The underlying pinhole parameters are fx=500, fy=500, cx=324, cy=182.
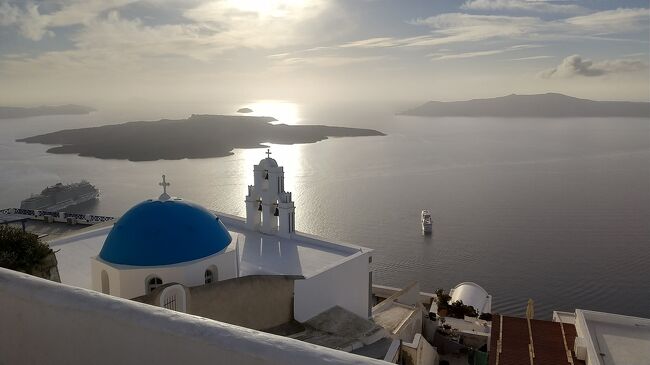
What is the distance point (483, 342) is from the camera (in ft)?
40.7

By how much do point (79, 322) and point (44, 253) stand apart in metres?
4.71

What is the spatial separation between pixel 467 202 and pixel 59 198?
1035 inches

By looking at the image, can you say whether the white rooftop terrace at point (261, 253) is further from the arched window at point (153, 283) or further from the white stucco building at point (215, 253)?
the arched window at point (153, 283)

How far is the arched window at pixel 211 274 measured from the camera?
27.2 feet

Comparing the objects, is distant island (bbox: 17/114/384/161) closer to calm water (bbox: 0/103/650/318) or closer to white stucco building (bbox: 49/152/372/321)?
calm water (bbox: 0/103/650/318)

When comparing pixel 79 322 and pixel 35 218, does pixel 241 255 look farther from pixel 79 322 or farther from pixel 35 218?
pixel 35 218

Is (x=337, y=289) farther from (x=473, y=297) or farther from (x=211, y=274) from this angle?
(x=473, y=297)

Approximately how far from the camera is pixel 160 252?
7.84m

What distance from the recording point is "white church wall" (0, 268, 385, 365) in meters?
2.02

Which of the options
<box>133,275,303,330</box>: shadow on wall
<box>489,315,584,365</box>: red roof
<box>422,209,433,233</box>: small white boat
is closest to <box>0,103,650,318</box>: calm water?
<box>422,209,433,233</box>: small white boat

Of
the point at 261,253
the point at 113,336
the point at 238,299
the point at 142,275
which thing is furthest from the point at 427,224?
the point at 113,336

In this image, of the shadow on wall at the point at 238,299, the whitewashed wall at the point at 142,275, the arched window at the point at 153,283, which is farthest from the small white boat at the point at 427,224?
the arched window at the point at 153,283

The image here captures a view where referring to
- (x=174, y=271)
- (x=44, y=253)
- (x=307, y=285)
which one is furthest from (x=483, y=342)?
(x=44, y=253)

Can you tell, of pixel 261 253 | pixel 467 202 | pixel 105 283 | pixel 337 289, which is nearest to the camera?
pixel 105 283
